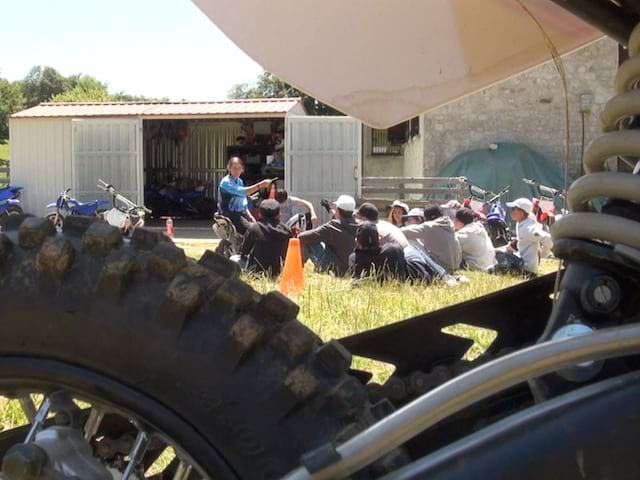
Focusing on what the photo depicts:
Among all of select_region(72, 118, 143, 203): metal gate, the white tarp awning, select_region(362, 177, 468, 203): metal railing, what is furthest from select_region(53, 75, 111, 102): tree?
the white tarp awning

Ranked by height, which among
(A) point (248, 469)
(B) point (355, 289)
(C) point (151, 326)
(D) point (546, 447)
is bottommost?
(B) point (355, 289)

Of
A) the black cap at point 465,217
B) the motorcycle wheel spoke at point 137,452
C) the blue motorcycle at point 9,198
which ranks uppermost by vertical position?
the motorcycle wheel spoke at point 137,452

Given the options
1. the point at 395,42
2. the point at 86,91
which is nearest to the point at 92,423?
the point at 395,42

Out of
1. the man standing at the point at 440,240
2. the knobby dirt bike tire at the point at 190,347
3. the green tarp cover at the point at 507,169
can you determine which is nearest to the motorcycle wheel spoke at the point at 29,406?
the knobby dirt bike tire at the point at 190,347

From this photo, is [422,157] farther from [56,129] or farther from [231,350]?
[231,350]

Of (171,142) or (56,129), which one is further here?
(171,142)

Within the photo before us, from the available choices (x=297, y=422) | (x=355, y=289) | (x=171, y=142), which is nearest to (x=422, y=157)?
(x=171, y=142)

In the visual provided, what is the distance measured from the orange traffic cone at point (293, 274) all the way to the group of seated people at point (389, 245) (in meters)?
0.79

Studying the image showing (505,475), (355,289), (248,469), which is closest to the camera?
(505,475)

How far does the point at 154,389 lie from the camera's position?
1.24m

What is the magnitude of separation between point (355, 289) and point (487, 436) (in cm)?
784

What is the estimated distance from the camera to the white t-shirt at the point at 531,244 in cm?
1205

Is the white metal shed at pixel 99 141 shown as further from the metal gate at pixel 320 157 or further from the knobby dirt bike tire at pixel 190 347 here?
the knobby dirt bike tire at pixel 190 347

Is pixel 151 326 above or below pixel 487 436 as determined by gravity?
above
